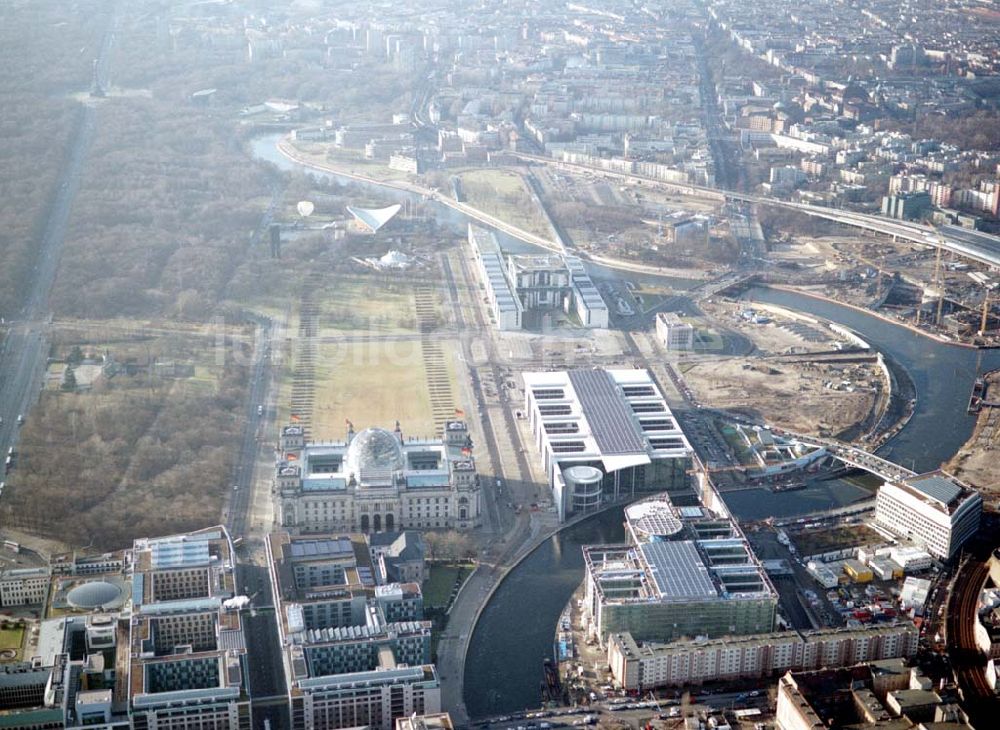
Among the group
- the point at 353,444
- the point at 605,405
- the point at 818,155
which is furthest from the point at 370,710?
the point at 818,155

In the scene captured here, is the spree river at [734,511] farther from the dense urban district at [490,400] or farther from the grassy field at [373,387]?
the grassy field at [373,387]

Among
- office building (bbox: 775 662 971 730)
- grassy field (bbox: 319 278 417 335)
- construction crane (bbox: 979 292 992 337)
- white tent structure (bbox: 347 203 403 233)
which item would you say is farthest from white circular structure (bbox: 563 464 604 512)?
white tent structure (bbox: 347 203 403 233)

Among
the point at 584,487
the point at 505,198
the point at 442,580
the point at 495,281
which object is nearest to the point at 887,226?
the point at 505,198

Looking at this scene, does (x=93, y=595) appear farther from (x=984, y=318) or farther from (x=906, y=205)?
(x=906, y=205)

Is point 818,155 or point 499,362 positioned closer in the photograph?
point 499,362

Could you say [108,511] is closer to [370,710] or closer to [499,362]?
[370,710]

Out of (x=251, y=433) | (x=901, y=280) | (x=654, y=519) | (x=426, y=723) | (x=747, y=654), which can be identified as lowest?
(x=901, y=280)
